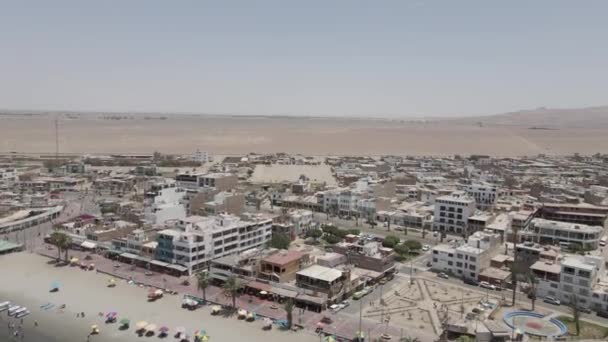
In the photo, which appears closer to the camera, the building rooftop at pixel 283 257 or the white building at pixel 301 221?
the building rooftop at pixel 283 257

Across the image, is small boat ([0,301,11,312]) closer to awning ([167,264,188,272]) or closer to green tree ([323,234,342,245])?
awning ([167,264,188,272])

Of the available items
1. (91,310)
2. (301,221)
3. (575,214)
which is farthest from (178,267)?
(575,214)

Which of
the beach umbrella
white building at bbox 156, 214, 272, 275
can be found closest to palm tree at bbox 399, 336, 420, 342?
the beach umbrella

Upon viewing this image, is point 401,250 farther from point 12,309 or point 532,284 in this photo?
point 12,309

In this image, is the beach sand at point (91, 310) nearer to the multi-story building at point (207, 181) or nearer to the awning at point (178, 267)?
the awning at point (178, 267)

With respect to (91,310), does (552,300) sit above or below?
below

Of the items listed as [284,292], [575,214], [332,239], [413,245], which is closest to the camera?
[284,292]

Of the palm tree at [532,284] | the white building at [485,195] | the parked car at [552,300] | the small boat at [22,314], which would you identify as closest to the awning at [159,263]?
the small boat at [22,314]
